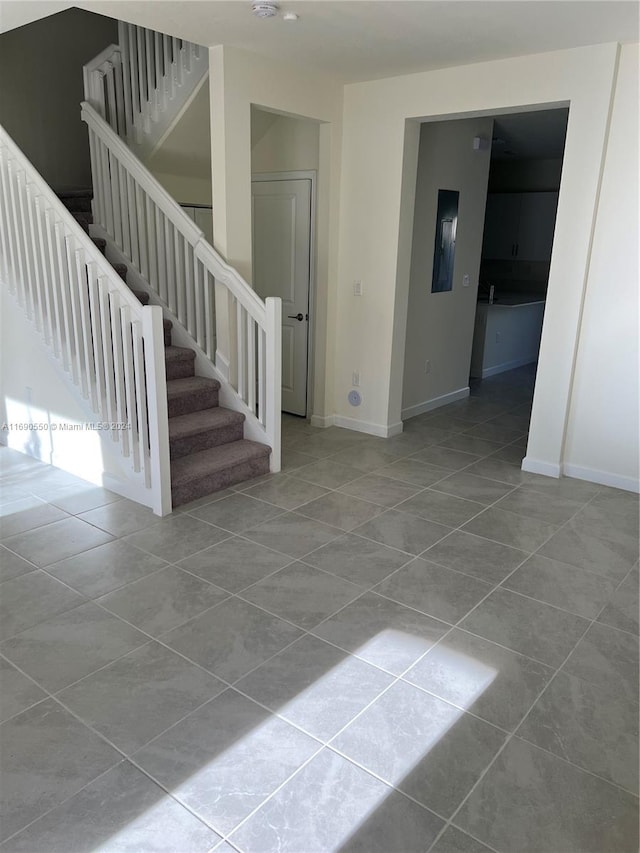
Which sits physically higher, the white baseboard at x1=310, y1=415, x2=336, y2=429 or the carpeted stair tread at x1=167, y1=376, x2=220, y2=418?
the carpeted stair tread at x1=167, y1=376, x2=220, y2=418

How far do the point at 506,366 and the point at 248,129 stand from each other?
16.4 feet

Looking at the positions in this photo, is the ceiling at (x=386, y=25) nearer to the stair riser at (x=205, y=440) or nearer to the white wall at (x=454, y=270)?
the white wall at (x=454, y=270)

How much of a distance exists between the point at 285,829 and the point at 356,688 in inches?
25.0

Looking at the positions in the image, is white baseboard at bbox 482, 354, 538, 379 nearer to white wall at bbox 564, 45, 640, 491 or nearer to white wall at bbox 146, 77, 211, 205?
white wall at bbox 564, 45, 640, 491

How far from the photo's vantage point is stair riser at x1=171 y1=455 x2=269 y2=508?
3871 millimetres

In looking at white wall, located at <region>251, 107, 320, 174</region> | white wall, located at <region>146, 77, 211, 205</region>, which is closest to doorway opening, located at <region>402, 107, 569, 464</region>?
white wall, located at <region>251, 107, 320, 174</region>

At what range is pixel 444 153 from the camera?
5.48 m

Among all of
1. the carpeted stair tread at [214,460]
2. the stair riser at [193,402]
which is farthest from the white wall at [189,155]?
the carpeted stair tread at [214,460]

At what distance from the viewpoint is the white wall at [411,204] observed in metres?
3.93

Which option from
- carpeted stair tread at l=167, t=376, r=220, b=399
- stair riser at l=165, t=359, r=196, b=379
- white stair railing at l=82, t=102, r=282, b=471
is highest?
white stair railing at l=82, t=102, r=282, b=471

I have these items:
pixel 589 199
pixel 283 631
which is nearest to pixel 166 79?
pixel 589 199

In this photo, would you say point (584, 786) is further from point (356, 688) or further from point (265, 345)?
point (265, 345)

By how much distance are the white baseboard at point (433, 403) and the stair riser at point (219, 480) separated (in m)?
1.96

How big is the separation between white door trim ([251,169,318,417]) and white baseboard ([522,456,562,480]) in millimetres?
1961
